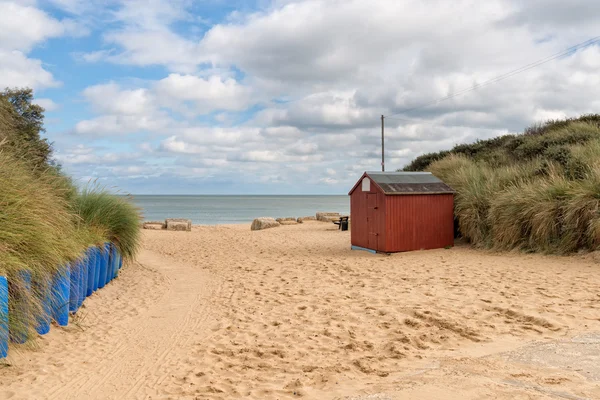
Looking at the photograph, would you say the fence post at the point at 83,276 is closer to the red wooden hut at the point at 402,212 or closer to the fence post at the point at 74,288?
the fence post at the point at 74,288

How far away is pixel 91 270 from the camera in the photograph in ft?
26.3

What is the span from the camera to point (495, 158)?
781 inches

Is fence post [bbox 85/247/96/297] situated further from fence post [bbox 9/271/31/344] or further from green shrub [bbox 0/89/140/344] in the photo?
fence post [bbox 9/271/31/344]

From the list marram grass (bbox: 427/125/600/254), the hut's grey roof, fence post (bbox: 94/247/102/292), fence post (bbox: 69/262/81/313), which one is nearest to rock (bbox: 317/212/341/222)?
marram grass (bbox: 427/125/600/254)

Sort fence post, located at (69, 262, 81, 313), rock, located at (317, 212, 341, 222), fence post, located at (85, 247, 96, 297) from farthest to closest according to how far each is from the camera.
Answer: rock, located at (317, 212, 341, 222), fence post, located at (85, 247, 96, 297), fence post, located at (69, 262, 81, 313)

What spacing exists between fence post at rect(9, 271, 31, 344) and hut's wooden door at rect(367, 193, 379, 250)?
997 centimetres

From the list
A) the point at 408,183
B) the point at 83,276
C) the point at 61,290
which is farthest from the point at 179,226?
the point at 61,290

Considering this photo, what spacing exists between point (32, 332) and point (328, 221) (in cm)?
2309

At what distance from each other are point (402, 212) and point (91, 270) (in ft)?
27.5

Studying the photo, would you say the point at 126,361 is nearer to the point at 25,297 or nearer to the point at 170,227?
the point at 25,297

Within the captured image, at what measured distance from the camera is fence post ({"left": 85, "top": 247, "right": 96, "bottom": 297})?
7840mm

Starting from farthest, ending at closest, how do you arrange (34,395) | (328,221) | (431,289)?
(328,221)
(431,289)
(34,395)

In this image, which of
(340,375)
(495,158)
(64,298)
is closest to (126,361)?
(64,298)

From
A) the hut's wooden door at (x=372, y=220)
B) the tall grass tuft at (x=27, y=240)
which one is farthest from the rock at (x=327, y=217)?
the tall grass tuft at (x=27, y=240)
